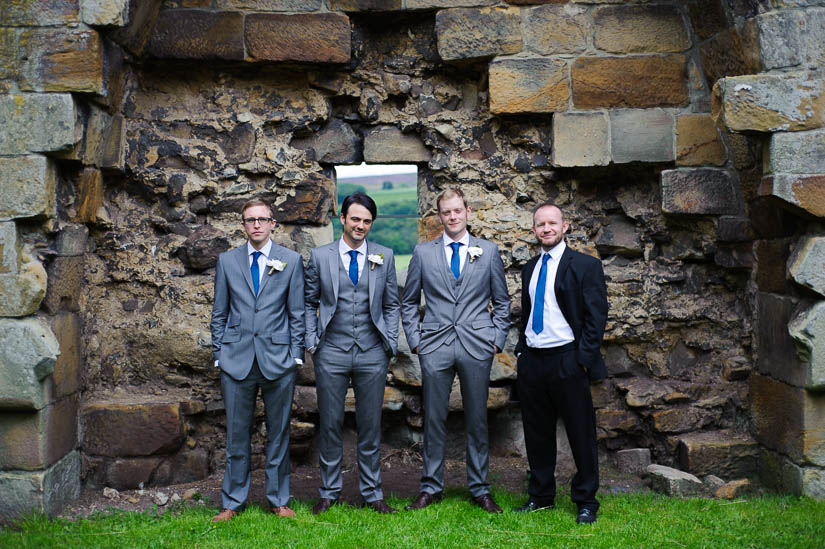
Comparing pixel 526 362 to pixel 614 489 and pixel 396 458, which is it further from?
pixel 396 458

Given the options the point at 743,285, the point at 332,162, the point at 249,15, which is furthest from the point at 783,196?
the point at 249,15

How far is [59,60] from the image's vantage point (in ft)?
15.4

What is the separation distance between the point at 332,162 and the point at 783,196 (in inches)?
119

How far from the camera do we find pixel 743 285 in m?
5.56

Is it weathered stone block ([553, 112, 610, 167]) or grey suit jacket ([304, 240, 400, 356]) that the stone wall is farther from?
grey suit jacket ([304, 240, 400, 356])

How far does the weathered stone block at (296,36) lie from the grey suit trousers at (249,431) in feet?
7.54

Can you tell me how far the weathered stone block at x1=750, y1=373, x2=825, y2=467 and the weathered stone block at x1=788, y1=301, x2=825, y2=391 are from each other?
0.45 feet

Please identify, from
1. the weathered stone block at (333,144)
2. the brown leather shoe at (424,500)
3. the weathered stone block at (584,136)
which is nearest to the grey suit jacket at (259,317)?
the brown leather shoe at (424,500)

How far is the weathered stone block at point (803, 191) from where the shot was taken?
15.1 ft

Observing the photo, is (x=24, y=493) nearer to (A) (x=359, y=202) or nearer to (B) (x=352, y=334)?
(B) (x=352, y=334)

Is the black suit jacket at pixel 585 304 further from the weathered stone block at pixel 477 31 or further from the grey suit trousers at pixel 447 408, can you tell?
the weathered stone block at pixel 477 31

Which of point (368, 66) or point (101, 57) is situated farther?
point (368, 66)

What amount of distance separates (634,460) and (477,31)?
3218 mm

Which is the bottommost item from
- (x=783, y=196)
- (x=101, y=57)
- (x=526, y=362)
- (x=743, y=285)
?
(x=526, y=362)
